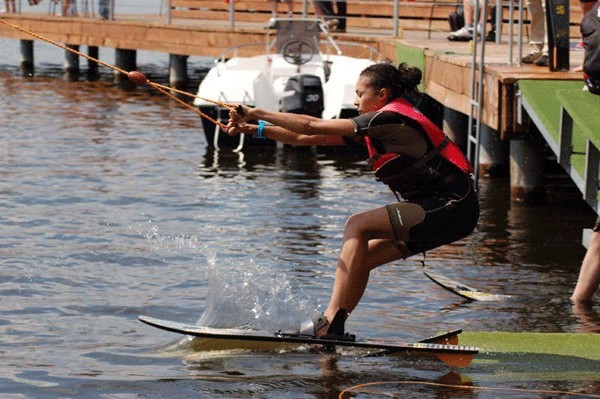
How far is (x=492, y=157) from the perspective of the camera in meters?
17.8

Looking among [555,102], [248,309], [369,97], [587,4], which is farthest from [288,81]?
[369,97]

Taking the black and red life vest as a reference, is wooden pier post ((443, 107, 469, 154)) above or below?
below

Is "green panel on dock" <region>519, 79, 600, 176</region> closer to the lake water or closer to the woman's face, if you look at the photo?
the lake water

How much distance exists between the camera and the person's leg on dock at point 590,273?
10.2m

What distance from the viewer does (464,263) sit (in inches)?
509

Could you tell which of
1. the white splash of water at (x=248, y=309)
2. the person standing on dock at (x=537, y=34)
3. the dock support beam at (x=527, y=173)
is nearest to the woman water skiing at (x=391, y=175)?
the white splash of water at (x=248, y=309)

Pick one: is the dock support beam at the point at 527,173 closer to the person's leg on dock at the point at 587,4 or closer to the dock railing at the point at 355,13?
the person's leg on dock at the point at 587,4

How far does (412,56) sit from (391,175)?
11857 mm

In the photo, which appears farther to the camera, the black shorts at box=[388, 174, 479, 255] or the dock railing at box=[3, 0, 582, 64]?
the dock railing at box=[3, 0, 582, 64]

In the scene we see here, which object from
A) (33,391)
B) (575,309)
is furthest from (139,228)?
(33,391)

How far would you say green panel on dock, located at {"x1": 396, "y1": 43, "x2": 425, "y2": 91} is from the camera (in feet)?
64.4

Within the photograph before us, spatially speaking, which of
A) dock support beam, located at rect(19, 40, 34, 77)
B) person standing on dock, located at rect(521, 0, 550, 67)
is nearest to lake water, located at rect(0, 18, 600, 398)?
person standing on dock, located at rect(521, 0, 550, 67)

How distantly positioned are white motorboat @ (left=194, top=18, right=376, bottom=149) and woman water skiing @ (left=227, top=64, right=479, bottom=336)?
10.3m

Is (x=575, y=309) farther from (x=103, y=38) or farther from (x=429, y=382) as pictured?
(x=103, y=38)
